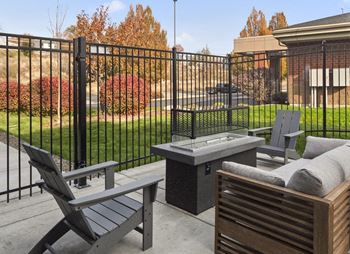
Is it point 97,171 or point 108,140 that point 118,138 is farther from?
point 97,171

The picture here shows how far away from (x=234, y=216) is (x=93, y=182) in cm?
270

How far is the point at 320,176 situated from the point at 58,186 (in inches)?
75.1

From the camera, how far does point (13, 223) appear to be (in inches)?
132

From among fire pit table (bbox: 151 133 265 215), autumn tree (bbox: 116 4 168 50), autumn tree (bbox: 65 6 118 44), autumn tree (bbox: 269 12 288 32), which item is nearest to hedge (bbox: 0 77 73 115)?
autumn tree (bbox: 65 6 118 44)

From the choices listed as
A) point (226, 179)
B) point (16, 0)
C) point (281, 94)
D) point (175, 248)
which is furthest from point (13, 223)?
point (16, 0)

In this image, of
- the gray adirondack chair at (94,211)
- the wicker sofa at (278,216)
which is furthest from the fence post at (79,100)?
the wicker sofa at (278,216)

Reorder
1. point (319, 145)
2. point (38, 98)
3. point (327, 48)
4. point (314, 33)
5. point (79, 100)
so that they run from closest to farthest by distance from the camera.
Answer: point (319, 145), point (79, 100), point (38, 98), point (327, 48), point (314, 33)

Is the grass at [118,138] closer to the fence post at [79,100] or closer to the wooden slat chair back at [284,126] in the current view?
the fence post at [79,100]

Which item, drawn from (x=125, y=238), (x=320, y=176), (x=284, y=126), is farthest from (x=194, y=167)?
(x=284, y=126)

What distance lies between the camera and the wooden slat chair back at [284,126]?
5605 millimetres

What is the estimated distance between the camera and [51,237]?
267 centimetres

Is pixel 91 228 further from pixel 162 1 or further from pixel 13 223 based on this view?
pixel 162 1

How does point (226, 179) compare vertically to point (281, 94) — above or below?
below

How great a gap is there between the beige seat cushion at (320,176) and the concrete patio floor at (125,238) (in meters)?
1.10
